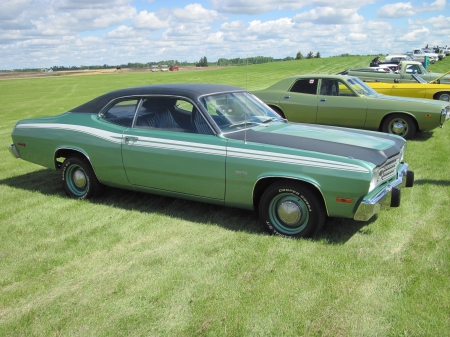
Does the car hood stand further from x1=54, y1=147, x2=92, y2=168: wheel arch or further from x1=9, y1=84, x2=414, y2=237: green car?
x1=54, y1=147, x2=92, y2=168: wheel arch

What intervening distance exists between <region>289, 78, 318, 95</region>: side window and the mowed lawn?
4860mm

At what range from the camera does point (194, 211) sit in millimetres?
5312

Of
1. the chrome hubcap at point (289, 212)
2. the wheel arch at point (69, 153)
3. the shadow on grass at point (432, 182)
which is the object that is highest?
the wheel arch at point (69, 153)

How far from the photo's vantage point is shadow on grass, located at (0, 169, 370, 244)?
4.66 meters

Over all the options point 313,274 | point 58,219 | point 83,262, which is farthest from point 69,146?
point 313,274

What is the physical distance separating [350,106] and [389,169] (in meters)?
5.28

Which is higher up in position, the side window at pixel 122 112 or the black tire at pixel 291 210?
Result: the side window at pixel 122 112

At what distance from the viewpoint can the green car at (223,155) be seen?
4156mm

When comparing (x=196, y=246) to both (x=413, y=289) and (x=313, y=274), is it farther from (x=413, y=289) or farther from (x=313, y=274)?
(x=413, y=289)

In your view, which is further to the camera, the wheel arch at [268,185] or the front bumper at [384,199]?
the wheel arch at [268,185]

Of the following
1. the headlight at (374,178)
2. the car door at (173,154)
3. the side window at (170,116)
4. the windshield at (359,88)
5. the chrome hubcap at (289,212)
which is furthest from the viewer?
the windshield at (359,88)

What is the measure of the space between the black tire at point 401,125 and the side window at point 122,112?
20.2 feet

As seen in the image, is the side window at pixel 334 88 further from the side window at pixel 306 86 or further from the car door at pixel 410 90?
the car door at pixel 410 90

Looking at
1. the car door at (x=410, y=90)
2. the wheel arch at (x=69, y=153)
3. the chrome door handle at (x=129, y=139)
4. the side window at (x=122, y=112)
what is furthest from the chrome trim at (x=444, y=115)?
the wheel arch at (x=69, y=153)
